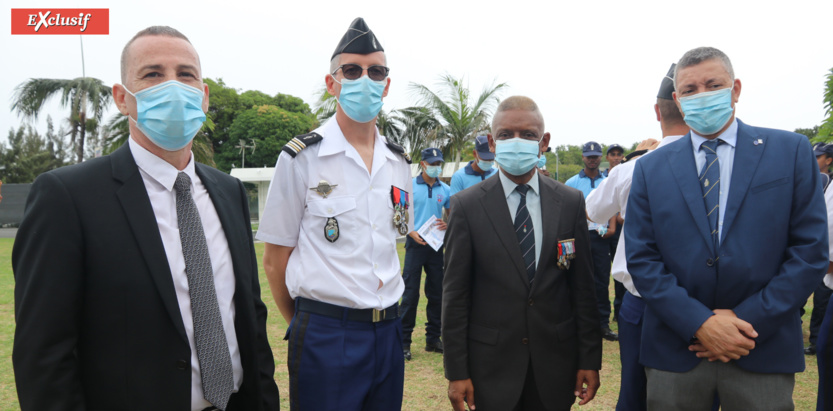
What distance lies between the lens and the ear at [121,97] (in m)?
2.02

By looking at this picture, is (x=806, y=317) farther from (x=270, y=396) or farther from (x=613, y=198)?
(x=270, y=396)

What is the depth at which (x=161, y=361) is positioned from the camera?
1.74 meters

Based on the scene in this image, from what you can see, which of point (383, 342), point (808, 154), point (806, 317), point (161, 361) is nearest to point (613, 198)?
point (808, 154)

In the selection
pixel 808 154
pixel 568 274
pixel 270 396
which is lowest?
pixel 270 396

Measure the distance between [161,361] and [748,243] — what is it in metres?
2.31

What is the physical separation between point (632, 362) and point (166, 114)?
103 inches

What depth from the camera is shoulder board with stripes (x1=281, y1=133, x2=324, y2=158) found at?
2533 mm

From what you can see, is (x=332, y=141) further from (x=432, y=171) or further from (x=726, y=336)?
(x=432, y=171)

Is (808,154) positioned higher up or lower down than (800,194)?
higher up

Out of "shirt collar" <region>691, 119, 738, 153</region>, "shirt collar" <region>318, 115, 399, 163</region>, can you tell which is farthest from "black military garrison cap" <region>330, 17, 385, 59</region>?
"shirt collar" <region>691, 119, 738, 153</region>

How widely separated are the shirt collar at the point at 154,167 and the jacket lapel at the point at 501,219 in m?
1.47

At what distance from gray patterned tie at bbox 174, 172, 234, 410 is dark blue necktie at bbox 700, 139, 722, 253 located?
2.05 meters

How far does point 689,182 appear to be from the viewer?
93.0 inches

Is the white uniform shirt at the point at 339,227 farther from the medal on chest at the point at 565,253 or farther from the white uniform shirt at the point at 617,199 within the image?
the white uniform shirt at the point at 617,199
